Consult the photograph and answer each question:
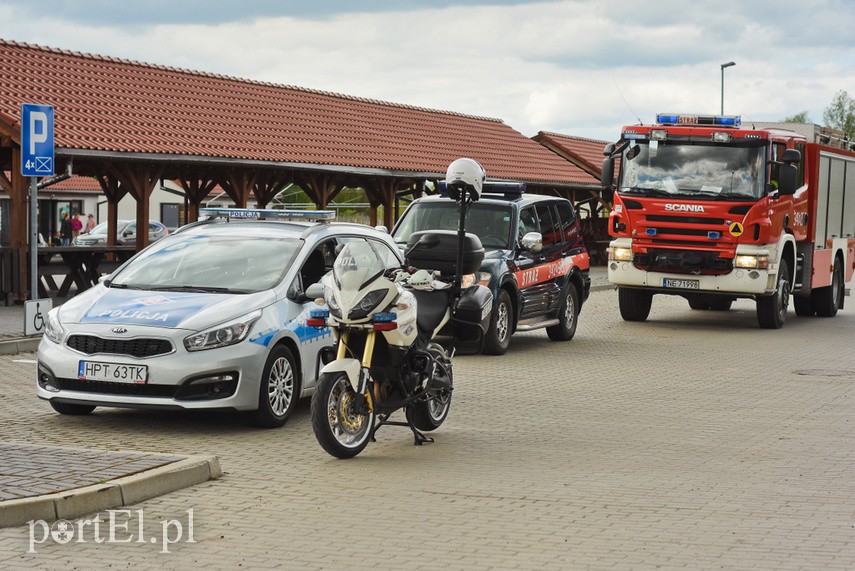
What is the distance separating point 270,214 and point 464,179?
2809mm

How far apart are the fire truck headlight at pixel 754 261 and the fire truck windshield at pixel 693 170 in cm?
91

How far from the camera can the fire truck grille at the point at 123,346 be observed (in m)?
10.3

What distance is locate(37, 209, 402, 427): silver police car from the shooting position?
10.3m

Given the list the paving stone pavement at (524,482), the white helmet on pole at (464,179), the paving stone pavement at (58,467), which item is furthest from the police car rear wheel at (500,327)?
the paving stone pavement at (58,467)

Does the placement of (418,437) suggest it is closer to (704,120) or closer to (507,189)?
(507,189)

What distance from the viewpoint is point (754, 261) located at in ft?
69.7

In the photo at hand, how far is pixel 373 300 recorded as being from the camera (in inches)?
379

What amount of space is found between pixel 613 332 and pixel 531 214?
3.73 meters

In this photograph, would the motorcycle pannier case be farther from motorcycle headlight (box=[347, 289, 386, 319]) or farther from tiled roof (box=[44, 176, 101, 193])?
tiled roof (box=[44, 176, 101, 193])

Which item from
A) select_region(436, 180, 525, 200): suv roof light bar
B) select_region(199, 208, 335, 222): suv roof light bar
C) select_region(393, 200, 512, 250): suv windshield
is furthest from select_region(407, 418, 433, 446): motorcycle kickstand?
select_region(436, 180, 525, 200): suv roof light bar

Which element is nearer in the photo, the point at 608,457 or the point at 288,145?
the point at 608,457

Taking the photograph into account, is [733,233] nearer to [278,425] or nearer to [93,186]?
[278,425]

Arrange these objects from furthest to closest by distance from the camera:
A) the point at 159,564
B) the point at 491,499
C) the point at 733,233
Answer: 1. the point at 733,233
2. the point at 491,499
3. the point at 159,564

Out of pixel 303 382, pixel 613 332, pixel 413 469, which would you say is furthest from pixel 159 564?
pixel 613 332
